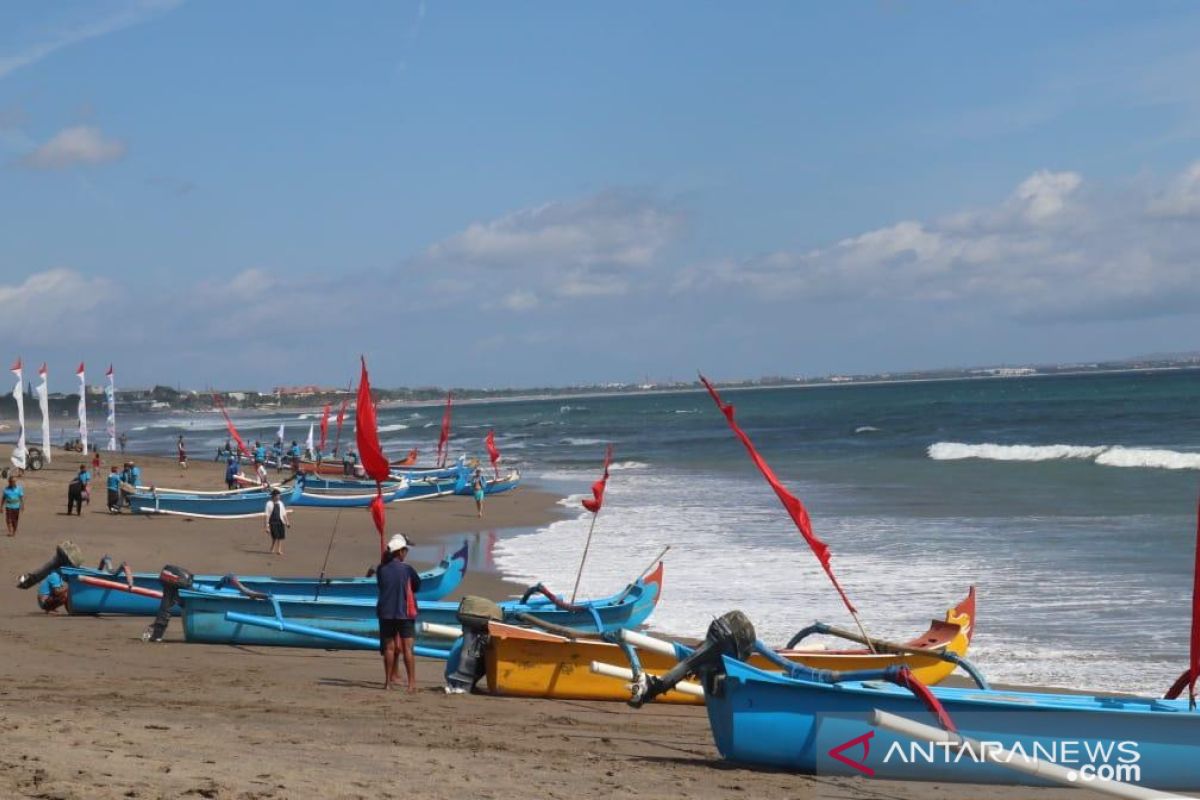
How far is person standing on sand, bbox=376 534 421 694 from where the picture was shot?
11492 millimetres

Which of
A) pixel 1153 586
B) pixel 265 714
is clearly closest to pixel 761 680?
pixel 265 714

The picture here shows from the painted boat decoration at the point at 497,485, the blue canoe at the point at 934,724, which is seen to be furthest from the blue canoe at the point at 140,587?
the painted boat decoration at the point at 497,485

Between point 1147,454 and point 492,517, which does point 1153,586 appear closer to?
point 492,517

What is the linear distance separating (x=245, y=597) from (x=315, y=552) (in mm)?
11200

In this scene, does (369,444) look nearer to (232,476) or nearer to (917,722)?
(917,722)

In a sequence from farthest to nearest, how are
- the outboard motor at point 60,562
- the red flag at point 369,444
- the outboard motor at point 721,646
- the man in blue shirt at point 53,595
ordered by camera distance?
the man in blue shirt at point 53,595
the outboard motor at point 60,562
the red flag at point 369,444
the outboard motor at point 721,646

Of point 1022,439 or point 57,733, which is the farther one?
point 1022,439

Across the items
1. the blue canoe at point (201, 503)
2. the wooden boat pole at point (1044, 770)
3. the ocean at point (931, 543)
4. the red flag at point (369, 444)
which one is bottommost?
the ocean at point (931, 543)

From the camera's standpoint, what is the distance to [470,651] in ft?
37.6

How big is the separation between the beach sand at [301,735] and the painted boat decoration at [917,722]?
0.16 m

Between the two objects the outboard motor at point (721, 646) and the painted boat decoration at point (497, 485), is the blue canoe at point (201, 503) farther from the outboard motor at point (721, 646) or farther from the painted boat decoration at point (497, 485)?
the outboard motor at point (721, 646)

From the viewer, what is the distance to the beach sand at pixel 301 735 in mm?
7387

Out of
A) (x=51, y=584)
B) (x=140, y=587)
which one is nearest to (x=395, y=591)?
(x=140, y=587)

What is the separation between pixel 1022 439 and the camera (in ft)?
209
